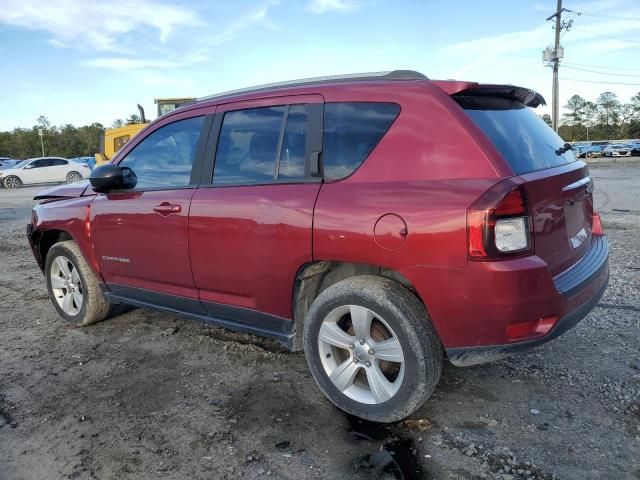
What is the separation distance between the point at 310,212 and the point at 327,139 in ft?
1.48

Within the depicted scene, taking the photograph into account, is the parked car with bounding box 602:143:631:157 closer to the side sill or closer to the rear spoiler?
the rear spoiler

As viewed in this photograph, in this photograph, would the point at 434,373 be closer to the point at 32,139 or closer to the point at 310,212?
the point at 310,212

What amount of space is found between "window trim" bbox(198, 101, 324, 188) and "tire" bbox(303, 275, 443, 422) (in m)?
0.72

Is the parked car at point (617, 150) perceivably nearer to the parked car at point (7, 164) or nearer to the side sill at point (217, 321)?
the parked car at point (7, 164)

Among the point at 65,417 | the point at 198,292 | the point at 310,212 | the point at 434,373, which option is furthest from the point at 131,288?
the point at 434,373

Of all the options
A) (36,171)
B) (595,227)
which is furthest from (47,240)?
(36,171)

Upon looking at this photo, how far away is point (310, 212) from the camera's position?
289 centimetres

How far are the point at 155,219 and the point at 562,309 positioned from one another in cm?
267

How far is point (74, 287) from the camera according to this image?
4.65 metres

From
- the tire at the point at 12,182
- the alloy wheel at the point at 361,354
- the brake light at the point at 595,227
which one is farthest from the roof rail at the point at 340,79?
the tire at the point at 12,182

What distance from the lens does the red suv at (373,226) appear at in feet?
8.11

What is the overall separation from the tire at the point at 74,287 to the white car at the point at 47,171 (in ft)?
84.7

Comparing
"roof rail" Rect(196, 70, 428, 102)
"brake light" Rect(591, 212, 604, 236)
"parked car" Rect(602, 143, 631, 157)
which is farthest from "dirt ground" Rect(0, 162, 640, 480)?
"parked car" Rect(602, 143, 631, 157)

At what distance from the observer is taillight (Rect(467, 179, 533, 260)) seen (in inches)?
93.5
